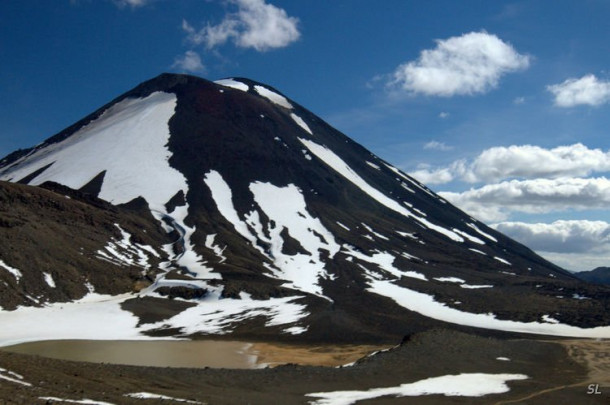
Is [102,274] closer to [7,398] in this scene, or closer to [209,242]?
[209,242]

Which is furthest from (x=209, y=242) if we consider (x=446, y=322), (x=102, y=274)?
(x=446, y=322)

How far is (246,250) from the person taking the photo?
111m

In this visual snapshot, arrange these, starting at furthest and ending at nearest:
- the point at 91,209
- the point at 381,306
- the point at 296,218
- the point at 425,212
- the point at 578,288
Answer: the point at 425,212 < the point at 296,218 < the point at 91,209 < the point at 578,288 < the point at 381,306

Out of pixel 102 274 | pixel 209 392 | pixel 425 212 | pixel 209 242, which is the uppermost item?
pixel 425 212

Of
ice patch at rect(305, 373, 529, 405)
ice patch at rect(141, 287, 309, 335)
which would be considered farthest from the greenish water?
ice patch at rect(305, 373, 529, 405)

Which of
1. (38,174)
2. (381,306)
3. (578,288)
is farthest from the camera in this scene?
(38,174)

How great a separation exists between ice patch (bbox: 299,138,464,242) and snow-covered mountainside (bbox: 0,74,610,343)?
0.78 meters

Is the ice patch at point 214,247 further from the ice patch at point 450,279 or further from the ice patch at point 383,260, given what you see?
the ice patch at point 450,279

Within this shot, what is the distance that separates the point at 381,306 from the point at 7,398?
67.9 metres

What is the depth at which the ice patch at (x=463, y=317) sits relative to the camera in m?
72.8

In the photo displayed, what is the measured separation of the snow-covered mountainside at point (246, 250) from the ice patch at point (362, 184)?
0.78m

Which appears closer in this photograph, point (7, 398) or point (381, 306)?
point (7, 398)

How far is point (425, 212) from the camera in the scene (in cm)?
18250

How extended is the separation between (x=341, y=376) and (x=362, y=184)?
149 metres
